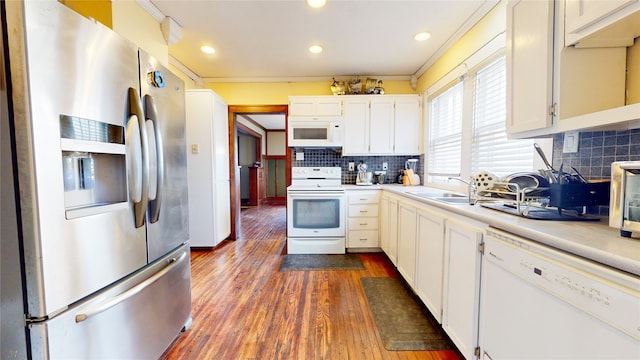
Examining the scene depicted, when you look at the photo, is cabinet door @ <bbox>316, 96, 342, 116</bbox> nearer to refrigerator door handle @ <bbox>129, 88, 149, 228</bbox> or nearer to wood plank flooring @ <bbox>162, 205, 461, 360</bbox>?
wood plank flooring @ <bbox>162, 205, 461, 360</bbox>

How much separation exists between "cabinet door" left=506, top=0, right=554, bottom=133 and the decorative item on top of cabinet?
5.93 feet

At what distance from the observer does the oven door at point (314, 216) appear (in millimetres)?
3041

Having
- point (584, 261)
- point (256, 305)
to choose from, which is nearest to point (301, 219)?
point (256, 305)

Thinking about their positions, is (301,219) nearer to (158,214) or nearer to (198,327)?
(198,327)

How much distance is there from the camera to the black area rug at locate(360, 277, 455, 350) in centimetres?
152

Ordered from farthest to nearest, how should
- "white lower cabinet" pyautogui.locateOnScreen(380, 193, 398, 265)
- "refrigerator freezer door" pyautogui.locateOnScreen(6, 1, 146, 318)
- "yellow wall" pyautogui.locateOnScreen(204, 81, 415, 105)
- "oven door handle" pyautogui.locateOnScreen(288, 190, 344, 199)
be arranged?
"yellow wall" pyautogui.locateOnScreen(204, 81, 415, 105) → "oven door handle" pyautogui.locateOnScreen(288, 190, 344, 199) → "white lower cabinet" pyautogui.locateOnScreen(380, 193, 398, 265) → "refrigerator freezer door" pyautogui.locateOnScreen(6, 1, 146, 318)

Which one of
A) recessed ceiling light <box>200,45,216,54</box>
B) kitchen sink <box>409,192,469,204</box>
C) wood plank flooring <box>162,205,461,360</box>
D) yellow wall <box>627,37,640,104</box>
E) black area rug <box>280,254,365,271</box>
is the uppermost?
recessed ceiling light <box>200,45,216,54</box>

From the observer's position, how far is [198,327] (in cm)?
170

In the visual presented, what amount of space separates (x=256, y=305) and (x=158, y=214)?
1128mm

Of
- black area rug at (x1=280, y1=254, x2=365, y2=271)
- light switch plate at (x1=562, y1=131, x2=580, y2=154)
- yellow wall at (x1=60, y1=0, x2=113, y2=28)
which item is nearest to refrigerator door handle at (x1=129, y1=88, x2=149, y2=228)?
yellow wall at (x1=60, y1=0, x2=113, y2=28)

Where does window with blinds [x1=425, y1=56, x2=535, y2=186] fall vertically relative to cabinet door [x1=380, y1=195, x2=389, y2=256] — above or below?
above

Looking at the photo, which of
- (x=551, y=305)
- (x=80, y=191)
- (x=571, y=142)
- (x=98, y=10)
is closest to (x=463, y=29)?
(x=571, y=142)

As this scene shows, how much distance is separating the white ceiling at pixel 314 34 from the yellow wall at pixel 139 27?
9 centimetres

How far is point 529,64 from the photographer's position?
1.24 metres
